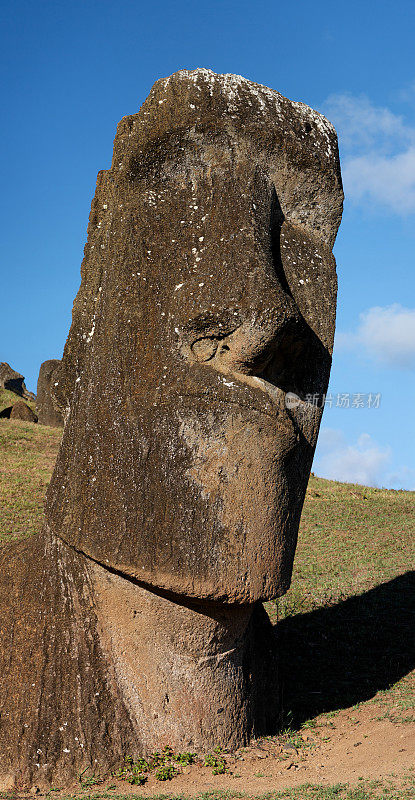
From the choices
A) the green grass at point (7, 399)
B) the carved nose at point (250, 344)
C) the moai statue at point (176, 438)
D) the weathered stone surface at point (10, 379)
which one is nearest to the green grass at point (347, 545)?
the moai statue at point (176, 438)

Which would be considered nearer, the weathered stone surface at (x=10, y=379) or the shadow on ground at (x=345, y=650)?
the shadow on ground at (x=345, y=650)

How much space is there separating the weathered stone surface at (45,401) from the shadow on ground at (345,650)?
12520 mm

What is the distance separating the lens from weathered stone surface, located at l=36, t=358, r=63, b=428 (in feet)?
66.5

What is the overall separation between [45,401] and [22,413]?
30.2 inches

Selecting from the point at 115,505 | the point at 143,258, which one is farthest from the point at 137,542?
the point at 143,258

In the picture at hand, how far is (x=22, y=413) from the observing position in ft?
67.2

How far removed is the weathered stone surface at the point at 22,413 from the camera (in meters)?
20.4

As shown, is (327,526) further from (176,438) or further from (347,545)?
(176,438)

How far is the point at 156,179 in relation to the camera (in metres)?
4.91

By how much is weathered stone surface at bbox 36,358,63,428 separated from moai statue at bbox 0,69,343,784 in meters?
14.9

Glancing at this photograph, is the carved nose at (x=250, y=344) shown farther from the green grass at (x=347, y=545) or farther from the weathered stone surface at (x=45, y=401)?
the weathered stone surface at (x=45, y=401)

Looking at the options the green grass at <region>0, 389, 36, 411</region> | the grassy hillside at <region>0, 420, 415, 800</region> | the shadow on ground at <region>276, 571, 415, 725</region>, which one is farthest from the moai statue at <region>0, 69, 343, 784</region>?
the green grass at <region>0, 389, 36, 411</region>

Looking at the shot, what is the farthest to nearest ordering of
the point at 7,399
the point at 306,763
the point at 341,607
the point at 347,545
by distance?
the point at 7,399
the point at 347,545
the point at 341,607
the point at 306,763

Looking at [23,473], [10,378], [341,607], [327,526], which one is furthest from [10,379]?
[341,607]
